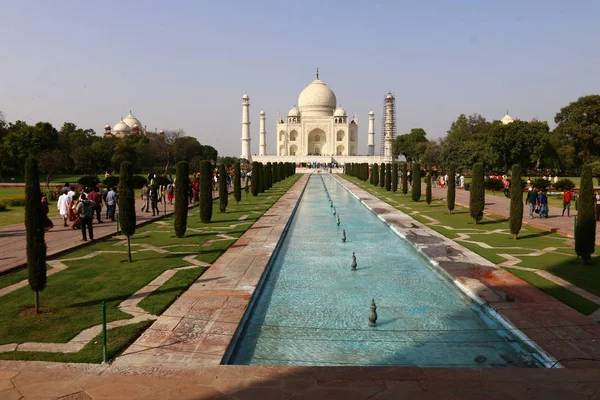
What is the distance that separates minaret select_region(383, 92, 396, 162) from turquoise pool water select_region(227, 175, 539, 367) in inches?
2163

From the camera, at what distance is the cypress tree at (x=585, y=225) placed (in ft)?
24.0

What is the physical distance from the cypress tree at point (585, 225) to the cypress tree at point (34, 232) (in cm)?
709

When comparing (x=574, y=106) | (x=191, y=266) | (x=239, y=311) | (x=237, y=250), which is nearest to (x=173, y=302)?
(x=239, y=311)

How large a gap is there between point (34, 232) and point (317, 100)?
66.4 m

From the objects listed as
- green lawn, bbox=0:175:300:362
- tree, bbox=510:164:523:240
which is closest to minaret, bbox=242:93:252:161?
green lawn, bbox=0:175:300:362

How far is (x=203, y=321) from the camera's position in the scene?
191 inches

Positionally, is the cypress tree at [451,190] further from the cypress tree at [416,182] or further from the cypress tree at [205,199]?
the cypress tree at [205,199]

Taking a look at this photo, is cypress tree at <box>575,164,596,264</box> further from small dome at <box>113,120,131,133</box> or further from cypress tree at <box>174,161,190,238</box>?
small dome at <box>113,120,131,133</box>

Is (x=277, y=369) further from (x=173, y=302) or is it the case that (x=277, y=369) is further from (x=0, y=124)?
(x=0, y=124)

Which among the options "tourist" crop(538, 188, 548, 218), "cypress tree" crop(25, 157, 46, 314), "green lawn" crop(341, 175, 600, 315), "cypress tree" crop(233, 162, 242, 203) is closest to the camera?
"cypress tree" crop(25, 157, 46, 314)

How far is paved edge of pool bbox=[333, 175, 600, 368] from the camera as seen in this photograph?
4.18 m

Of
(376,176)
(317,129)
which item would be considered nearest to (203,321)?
(376,176)

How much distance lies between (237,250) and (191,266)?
4.75ft

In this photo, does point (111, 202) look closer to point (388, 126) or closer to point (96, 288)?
point (96, 288)
